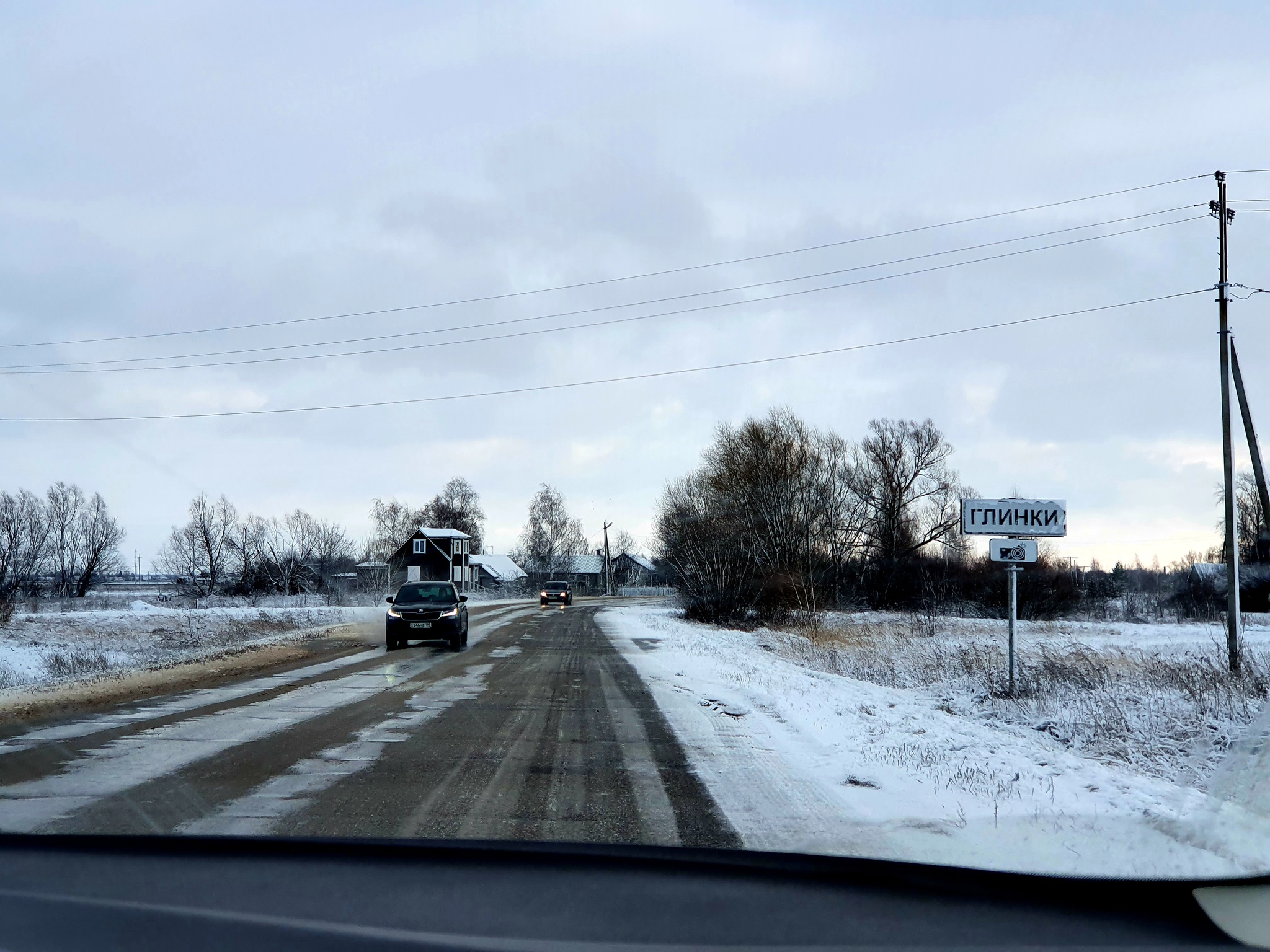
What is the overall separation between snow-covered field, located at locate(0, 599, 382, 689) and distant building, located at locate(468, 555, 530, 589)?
7148 centimetres

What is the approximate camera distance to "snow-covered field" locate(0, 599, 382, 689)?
62.1 ft

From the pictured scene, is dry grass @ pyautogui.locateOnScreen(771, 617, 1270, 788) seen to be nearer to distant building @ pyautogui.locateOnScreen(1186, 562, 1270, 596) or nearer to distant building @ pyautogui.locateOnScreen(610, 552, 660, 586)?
distant building @ pyautogui.locateOnScreen(1186, 562, 1270, 596)

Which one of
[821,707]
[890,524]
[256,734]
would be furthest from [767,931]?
[890,524]

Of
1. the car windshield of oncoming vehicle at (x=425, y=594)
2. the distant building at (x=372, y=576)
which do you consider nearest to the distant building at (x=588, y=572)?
the distant building at (x=372, y=576)

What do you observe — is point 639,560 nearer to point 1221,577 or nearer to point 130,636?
point 1221,577

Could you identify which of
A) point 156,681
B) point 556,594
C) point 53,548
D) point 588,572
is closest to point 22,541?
point 53,548

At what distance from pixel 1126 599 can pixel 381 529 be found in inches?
3530

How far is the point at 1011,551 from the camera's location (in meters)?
13.0

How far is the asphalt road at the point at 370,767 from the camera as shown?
521cm

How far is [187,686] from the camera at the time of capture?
42.6ft

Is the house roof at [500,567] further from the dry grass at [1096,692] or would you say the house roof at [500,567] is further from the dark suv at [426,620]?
the dry grass at [1096,692]

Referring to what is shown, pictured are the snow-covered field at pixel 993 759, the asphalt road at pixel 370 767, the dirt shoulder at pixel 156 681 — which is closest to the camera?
the snow-covered field at pixel 993 759

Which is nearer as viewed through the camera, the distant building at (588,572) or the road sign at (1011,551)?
the road sign at (1011,551)

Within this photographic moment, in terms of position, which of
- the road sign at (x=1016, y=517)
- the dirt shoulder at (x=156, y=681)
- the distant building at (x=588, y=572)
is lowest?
the distant building at (x=588, y=572)
